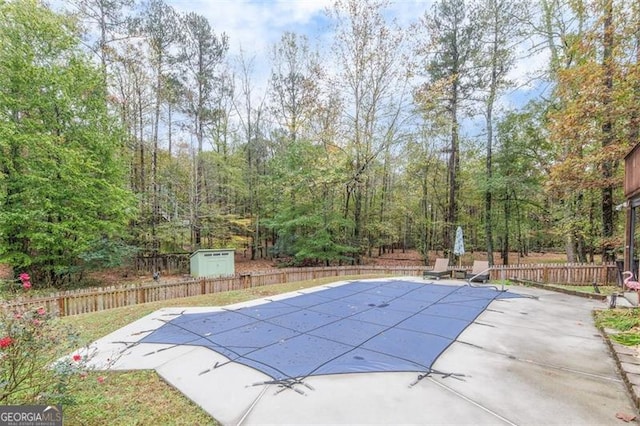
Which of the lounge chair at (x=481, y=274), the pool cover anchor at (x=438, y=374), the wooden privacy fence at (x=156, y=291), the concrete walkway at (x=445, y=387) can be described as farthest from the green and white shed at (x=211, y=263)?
the pool cover anchor at (x=438, y=374)

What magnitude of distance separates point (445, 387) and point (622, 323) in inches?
138

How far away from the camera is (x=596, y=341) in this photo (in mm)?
3695

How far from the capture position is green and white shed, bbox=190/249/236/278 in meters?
9.77

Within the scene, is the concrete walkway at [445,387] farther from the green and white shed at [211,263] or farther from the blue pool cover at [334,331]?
the green and white shed at [211,263]

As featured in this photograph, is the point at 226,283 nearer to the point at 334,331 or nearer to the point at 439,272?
the point at 334,331

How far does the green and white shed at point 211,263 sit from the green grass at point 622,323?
962 cm

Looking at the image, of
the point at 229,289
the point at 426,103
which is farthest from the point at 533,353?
the point at 426,103

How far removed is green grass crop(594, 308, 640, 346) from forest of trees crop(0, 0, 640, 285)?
4674 millimetres

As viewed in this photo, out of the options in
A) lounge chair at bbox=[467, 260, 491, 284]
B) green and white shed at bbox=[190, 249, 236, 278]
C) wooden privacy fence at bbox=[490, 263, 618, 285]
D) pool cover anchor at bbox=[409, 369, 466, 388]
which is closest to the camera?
pool cover anchor at bbox=[409, 369, 466, 388]

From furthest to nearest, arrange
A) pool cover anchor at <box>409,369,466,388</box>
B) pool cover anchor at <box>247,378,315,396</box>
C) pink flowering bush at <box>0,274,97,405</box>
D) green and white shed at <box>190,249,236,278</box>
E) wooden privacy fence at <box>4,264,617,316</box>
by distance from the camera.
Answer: green and white shed at <box>190,249,236,278</box> < wooden privacy fence at <box>4,264,617,316</box> < pool cover anchor at <box>409,369,466,388</box> < pool cover anchor at <box>247,378,315,396</box> < pink flowering bush at <box>0,274,97,405</box>

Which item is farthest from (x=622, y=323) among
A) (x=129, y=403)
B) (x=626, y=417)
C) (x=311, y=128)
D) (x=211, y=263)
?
(x=311, y=128)

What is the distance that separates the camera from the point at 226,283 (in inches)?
322

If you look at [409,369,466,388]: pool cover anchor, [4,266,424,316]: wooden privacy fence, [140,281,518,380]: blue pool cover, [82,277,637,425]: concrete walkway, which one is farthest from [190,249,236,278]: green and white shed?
[409,369,466,388]: pool cover anchor

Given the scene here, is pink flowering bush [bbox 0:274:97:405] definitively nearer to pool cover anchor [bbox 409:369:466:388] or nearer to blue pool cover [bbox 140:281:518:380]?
blue pool cover [bbox 140:281:518:380]
